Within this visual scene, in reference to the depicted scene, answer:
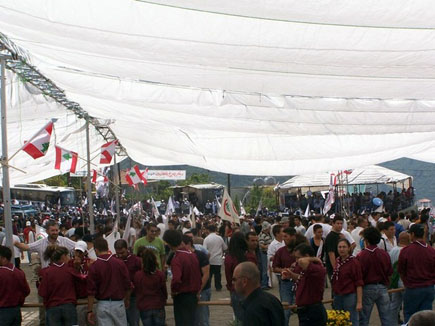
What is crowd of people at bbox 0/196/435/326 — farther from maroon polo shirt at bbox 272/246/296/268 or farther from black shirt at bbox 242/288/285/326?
black shirt at bbox 242/288/285/326

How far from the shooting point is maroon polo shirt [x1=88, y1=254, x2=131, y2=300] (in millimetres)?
9555

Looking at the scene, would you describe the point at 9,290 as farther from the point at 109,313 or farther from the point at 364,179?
the point at 364,179

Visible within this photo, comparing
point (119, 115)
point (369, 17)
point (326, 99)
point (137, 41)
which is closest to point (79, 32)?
point (137, 41)

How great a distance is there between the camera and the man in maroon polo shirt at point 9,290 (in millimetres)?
9477

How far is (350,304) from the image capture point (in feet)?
32.4

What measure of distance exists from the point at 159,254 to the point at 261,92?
337cm

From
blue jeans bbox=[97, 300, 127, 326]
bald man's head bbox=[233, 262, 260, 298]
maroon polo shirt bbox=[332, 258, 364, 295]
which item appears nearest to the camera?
bald man's head bbox=[233, 262, 260, 298]

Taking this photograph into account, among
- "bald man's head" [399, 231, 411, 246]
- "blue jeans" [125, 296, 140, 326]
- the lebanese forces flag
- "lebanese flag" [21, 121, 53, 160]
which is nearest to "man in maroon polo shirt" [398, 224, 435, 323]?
"bald man's head" [399, 231, 411, 246]

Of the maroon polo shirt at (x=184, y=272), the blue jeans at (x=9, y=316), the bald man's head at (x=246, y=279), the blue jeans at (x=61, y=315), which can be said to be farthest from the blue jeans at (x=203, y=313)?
the bald man's head at (x=246, y=279)

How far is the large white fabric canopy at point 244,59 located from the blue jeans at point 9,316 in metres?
3.54

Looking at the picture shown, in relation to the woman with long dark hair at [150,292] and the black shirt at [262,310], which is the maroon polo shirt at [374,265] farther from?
the black shirt at [262,310]

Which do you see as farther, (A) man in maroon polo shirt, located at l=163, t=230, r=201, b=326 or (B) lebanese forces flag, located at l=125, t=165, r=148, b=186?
(B) lebanese forces flag, located at l=125, t=165, r=148, b=186

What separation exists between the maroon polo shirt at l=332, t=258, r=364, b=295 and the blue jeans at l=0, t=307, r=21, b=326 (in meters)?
3.99

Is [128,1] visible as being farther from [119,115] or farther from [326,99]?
[119,115]
